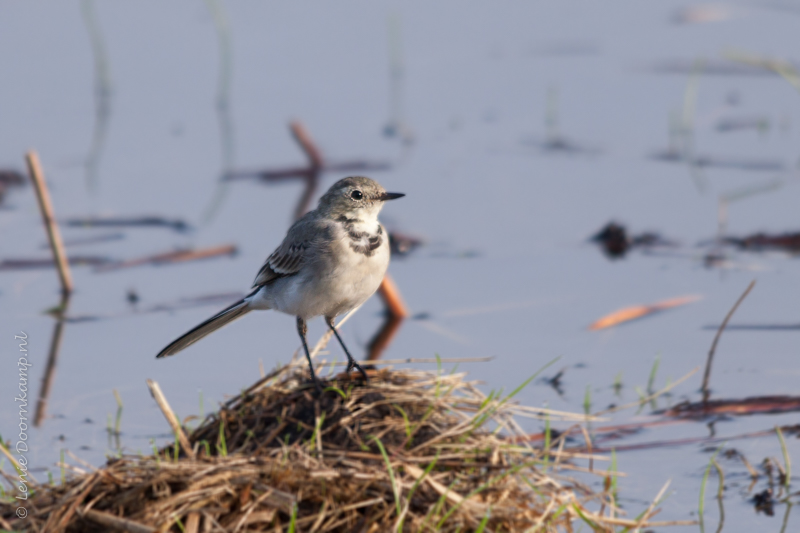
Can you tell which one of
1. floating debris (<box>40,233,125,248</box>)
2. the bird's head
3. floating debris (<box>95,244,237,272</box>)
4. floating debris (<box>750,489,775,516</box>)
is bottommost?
floating debris (<box>750,489,775,516</box>)

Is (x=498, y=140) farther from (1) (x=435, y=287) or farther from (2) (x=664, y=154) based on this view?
(1) (x=435, y=287)

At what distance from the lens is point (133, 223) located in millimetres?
11016

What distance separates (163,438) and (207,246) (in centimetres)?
397

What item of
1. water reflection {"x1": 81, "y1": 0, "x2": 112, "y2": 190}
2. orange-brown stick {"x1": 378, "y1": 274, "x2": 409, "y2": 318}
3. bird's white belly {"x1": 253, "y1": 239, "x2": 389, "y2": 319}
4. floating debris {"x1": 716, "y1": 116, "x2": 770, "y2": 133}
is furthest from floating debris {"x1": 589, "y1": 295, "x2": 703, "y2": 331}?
water reflection {"x1": 81, "y1": 0, "x2": 112, "y2": 190}

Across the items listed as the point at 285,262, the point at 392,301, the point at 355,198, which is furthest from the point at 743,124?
the point at 285,262

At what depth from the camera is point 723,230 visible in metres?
10.5

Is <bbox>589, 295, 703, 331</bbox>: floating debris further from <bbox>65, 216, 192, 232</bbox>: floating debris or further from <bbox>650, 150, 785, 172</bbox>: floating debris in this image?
<bbox>65, 216, 192, 232</bbox>: floating debris

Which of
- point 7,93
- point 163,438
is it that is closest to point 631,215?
point 163,438

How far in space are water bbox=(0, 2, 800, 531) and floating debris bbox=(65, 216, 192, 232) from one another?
4.3 inches

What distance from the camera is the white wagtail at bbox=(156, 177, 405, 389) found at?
613cm

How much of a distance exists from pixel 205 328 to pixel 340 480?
2073 millimetres

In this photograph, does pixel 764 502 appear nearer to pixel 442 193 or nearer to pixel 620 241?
pixel 620 241

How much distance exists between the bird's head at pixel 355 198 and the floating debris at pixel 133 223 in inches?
183

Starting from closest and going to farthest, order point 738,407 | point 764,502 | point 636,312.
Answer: point 764,502
point 738,407
point 636,312
